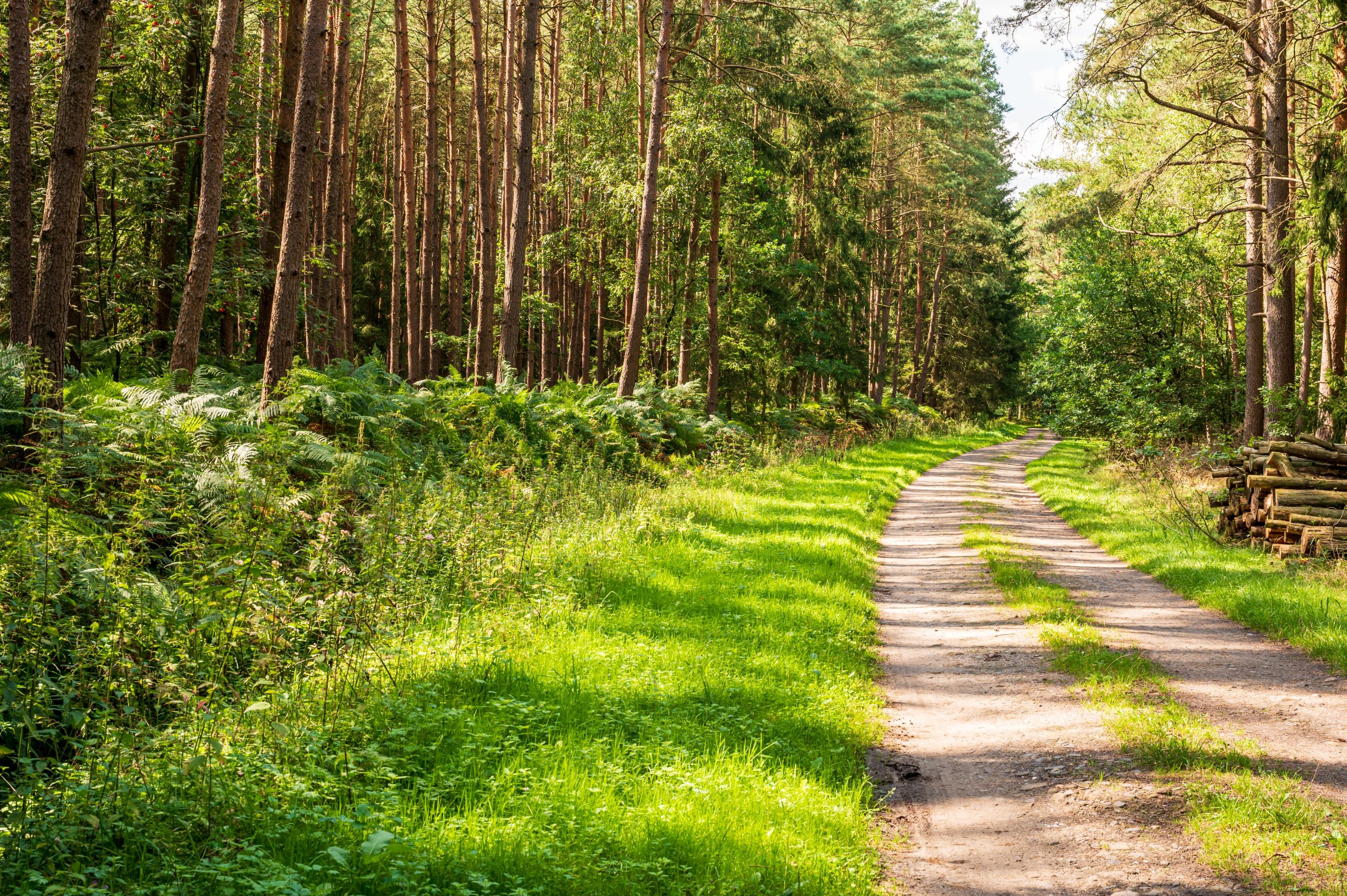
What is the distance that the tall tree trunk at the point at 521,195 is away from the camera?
1579 cm

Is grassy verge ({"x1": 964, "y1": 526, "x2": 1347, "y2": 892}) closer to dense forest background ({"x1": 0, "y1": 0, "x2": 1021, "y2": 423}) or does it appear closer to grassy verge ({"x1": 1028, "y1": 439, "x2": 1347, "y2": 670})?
grassy verge ({"x1": 1028, "y1": 439, "x2": 1347, "y2": 670})

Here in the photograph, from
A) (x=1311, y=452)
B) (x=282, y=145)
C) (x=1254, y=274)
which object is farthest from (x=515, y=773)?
(x=1254, y=274)

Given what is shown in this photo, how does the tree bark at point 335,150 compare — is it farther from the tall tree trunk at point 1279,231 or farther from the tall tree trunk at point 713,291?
the tall tree trunk at point 1279,231

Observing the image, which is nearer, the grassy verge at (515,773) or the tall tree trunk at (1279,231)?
the grassy verge at (515,773)

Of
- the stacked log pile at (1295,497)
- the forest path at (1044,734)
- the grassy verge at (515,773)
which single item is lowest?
the forest path at (1044,734)

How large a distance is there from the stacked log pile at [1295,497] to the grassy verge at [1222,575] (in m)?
0.39

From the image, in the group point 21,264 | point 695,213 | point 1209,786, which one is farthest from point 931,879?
point 695,213

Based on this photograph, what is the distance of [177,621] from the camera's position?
4734 mm

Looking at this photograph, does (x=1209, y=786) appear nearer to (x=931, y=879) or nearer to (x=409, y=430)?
(x=931, y=879)

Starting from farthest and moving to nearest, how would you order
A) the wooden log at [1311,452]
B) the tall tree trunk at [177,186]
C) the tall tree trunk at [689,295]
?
the tall tree trunk at [689,295]
the tall tree trunk at [177,186]
the wooden log at [1311,452]

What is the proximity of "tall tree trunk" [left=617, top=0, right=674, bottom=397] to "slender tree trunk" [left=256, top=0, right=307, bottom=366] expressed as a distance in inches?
255

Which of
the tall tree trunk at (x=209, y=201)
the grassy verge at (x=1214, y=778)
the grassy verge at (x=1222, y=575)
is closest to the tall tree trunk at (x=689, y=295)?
the grassy verge at (x=1222, y=575)

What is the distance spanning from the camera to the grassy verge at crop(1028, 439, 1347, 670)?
7.85 metres

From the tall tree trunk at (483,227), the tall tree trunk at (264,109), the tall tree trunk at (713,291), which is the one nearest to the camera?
the tall tree trunk at (264,109)
